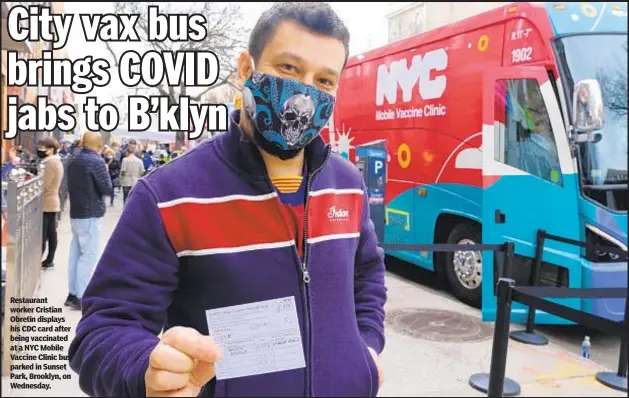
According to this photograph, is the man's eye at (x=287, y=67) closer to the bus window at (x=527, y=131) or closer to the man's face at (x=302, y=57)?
the man's face at (x=302, y=57)

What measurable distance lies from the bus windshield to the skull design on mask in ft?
11.4

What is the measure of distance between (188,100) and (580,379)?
120 inches

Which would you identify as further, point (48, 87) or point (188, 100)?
point (188, 100)

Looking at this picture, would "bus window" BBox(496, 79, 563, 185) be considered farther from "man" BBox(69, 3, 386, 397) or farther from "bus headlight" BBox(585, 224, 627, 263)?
"man" BBox(69, 3, 386, 397)

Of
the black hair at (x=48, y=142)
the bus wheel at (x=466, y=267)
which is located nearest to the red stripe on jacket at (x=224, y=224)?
the bus wheel at (x=466, y=267)

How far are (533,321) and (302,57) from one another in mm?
4128

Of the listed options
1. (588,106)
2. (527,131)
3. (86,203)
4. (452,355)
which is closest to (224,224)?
(588,106)

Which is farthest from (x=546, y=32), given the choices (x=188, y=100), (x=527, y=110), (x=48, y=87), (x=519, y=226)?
(x=48, y=87)

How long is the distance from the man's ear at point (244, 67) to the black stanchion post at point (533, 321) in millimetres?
3798

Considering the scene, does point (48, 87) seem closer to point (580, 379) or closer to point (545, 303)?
point (545, 303)

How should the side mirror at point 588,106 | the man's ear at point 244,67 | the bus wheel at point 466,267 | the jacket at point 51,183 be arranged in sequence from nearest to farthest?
the man's ear at point 244,67, the side mirror at point 588,106, the bus wheel at point 466,267, the jacket at point 51,183

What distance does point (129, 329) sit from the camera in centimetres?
104

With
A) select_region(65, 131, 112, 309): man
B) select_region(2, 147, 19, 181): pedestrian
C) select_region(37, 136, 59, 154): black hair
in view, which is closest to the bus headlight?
select_region(65, 131, 112, 309): man

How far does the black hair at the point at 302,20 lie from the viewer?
1.16m
